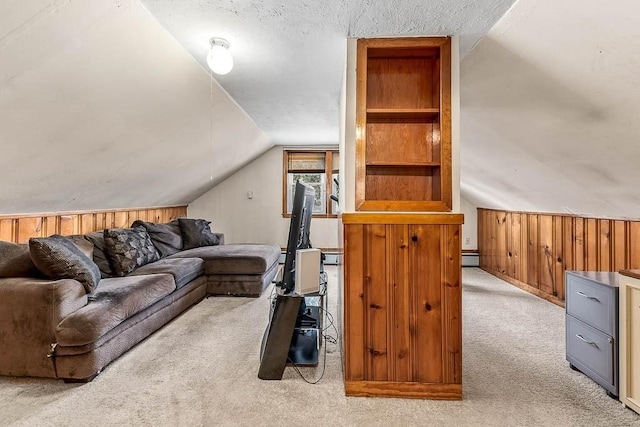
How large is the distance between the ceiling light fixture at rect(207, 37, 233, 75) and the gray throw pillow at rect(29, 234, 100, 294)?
1.50 m

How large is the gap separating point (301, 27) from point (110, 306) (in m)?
2.05

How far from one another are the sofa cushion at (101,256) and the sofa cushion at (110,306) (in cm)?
19

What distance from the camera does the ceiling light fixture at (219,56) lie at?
205 cm

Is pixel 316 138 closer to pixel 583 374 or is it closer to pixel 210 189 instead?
pixel 210 189

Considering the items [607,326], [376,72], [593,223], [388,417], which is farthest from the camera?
[593,223]

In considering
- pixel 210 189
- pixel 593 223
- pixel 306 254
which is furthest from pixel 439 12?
pixel 210 189

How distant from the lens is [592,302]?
193 centimetres

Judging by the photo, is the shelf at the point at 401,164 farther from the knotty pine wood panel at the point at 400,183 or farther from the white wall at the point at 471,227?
the white wall at the point at 471,227

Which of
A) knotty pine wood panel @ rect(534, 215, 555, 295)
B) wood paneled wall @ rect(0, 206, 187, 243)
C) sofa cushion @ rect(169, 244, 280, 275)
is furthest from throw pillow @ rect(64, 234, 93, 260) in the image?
knotty pine wood panel @ rect(534, 215, 555, 295)

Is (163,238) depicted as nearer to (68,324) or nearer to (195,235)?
(195,235)

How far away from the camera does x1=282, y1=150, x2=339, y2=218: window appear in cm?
562

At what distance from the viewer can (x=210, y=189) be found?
569 cm

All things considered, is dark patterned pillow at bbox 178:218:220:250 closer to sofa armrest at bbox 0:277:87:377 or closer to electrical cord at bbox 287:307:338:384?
electrical cord at bbox 287:307:338:384

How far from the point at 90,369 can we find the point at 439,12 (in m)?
2.76
